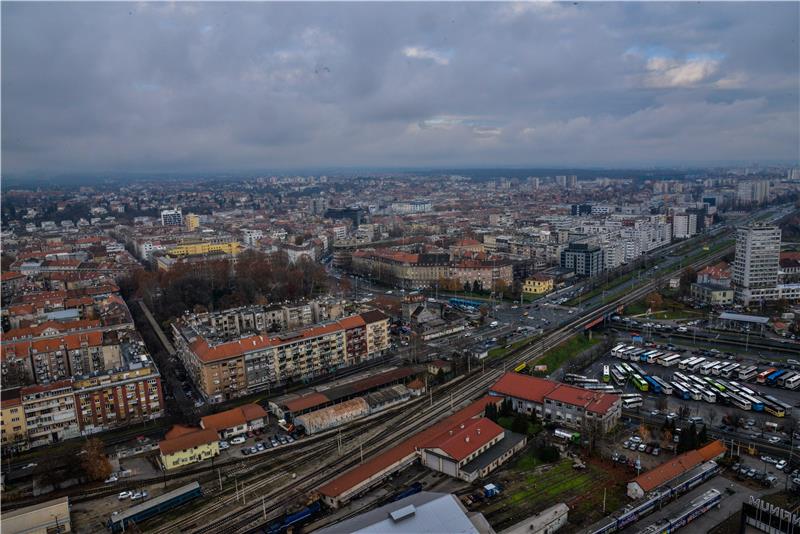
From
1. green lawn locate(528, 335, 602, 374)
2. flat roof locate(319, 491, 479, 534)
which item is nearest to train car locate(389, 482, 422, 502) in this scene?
flat roof locate(319, 491, 479, 534)

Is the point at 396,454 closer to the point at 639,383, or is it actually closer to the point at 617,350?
the point at 639,383

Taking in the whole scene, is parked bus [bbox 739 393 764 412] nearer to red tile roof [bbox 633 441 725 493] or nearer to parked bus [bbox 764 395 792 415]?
parked bus [bbox 764 395 792 415]

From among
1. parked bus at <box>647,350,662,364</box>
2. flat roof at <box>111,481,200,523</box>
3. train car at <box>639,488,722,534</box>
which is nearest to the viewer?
train car at <box>639,488,722,534</box>

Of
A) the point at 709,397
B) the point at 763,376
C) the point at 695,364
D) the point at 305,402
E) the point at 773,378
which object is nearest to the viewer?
the point at 305,402

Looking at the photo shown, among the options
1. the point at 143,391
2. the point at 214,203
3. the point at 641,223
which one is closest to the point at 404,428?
the point at 143,391

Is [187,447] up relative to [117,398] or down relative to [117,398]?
down

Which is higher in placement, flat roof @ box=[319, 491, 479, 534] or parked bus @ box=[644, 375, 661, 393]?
flat roof @ box=[319, 491, 479, 534]

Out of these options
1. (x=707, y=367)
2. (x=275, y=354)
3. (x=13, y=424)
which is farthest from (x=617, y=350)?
(x=13, y=424)

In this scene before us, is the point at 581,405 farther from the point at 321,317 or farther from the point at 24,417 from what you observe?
the point at 24,417
